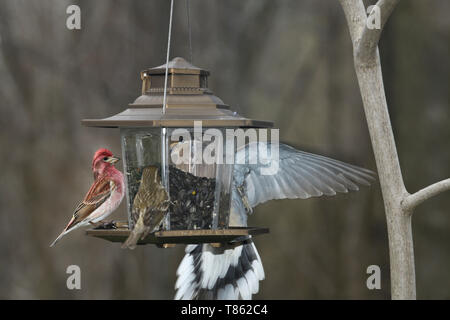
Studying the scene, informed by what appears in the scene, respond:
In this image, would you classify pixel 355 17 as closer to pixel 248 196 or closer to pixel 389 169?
pixel 389 169

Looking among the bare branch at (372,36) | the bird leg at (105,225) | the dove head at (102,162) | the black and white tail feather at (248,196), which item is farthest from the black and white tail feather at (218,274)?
the bare branch at (372,36)

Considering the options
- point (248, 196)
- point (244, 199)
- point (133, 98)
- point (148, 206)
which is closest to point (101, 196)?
point (148, 206)

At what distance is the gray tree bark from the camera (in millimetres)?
3516

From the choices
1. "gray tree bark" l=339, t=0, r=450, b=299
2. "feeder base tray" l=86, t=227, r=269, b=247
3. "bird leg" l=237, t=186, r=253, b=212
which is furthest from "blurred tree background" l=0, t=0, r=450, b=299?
"feeder base tray" l=86, t=227, r=269, b=247

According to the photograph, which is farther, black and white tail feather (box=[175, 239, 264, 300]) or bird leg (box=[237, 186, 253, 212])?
black and white tail feather (box=[175, 239, 264, 300])

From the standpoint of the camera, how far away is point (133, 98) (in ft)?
20.4

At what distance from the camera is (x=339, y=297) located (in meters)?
6.21

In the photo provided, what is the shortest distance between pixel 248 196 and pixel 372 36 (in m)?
1.52

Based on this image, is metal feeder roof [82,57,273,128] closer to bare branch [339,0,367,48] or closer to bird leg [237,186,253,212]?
bare branch [339,0,367,48]

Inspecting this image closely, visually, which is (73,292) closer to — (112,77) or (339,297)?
(112,77)

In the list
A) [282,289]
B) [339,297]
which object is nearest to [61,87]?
[282,289]

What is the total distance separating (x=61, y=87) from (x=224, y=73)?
141 cm

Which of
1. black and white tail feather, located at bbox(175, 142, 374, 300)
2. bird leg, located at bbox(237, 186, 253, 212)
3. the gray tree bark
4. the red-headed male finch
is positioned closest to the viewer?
the gray tree bark

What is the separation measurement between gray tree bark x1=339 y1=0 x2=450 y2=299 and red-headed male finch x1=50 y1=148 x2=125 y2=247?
129 centimetres
